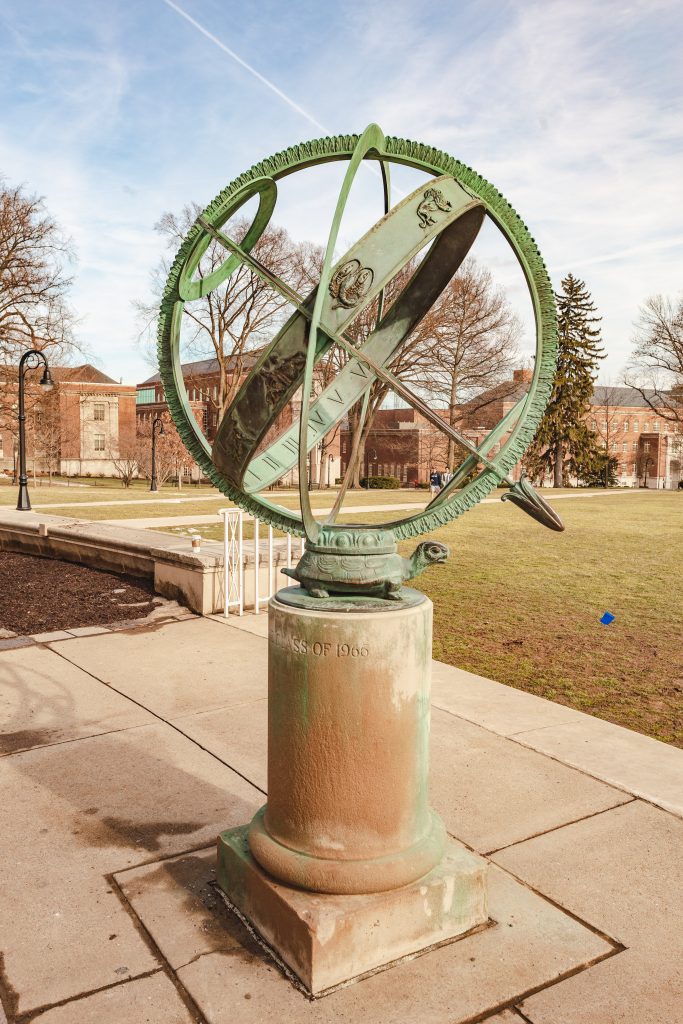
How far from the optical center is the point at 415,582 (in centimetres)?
1168

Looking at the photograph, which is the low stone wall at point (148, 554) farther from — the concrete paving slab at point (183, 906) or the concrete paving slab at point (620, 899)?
the concrete paving slab at point (620, 899)

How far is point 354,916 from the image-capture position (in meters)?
2.96

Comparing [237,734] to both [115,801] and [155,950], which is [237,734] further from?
[155,950]

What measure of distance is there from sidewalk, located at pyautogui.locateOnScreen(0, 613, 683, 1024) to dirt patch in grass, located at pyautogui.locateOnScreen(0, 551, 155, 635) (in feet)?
8.11

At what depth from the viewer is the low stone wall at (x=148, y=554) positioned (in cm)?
911

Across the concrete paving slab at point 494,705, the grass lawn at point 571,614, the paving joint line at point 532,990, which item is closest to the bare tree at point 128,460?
the grass lawn at point 571,614

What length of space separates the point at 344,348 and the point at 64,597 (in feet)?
27.4

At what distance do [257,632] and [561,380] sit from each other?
4722cm

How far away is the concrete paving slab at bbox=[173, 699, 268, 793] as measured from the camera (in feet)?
16.0

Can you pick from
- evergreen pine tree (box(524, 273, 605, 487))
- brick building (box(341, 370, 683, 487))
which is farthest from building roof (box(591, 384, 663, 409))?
evergreen pine tree (box(524, 273, 605, 487))

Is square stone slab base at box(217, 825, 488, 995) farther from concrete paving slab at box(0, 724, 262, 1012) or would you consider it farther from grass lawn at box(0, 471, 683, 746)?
grass lawn at box(0, 471, 683, 746)

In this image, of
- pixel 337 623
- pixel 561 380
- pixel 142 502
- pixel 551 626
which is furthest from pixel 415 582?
pixel 561 380

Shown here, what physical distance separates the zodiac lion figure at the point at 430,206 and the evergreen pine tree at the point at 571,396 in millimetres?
50399

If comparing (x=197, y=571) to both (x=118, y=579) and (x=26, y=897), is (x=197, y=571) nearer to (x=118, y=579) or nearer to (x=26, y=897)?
(x=118, y=579)
